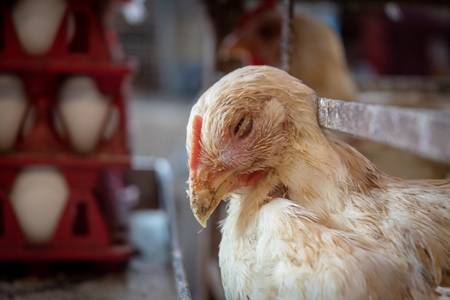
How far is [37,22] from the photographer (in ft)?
5.16

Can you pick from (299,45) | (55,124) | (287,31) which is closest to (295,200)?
(287,31)

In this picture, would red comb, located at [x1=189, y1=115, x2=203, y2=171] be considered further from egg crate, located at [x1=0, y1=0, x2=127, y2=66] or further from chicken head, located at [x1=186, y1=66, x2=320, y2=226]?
egg crate, located at [x1=0, y1=0, x2=127, y2=66]

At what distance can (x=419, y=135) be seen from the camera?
22.8 inches

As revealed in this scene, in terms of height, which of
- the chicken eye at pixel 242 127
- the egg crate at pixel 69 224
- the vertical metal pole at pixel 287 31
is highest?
the vertical metal pole at pixel 287 31

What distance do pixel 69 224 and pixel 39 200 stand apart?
0.12 meters

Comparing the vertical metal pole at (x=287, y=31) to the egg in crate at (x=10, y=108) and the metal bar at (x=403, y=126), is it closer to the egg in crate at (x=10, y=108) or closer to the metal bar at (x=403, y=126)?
the metal bar at (x=403, y=126)

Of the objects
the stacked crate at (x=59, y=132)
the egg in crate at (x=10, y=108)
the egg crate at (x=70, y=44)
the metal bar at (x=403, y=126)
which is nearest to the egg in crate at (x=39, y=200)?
the stacked crate at (x=59, y=132)

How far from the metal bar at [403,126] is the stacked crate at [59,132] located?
38.7 inches

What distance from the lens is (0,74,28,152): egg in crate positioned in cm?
154

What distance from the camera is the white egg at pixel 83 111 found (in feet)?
5.20

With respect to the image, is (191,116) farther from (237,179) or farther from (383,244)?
(383,244)

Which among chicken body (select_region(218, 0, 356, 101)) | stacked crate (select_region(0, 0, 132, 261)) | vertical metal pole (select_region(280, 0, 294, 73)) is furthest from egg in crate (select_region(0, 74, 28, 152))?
chicken body (select_region(218, 0, 356, 101))

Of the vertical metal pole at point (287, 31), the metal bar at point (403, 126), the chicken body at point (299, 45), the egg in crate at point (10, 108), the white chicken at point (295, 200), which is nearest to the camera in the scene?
the metal bar at point (403, 126)

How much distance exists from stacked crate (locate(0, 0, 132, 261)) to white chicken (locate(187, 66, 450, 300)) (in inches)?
31.0
